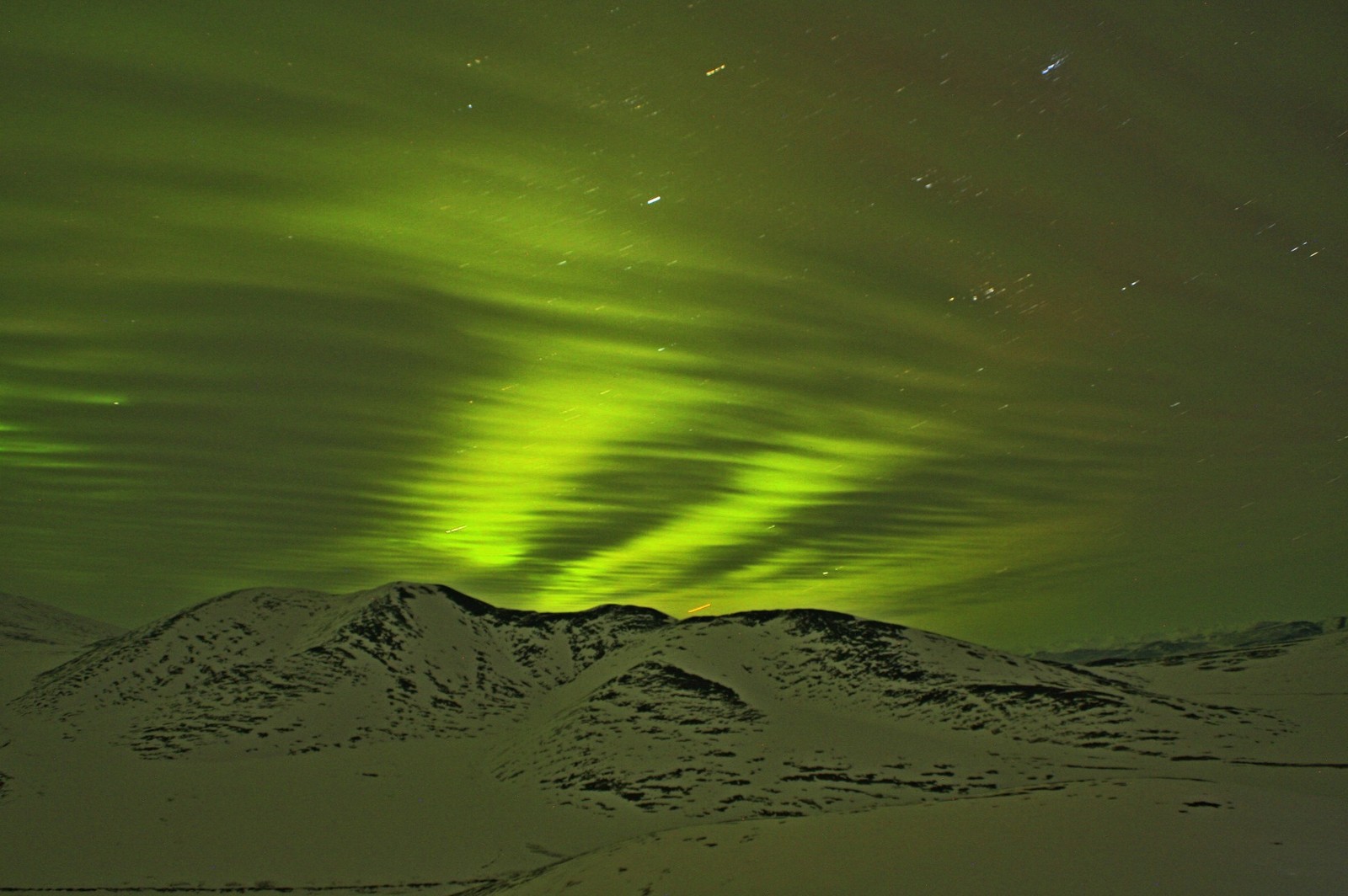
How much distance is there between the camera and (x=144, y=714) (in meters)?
74.1

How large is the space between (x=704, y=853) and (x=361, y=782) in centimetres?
4160

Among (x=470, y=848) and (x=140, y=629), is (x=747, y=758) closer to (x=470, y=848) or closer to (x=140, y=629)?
(x=470, y=848)

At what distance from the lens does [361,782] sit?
180 feet

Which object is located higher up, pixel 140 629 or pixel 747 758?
pixel 140 629

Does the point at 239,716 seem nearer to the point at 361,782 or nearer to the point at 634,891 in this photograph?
the point at 361,782

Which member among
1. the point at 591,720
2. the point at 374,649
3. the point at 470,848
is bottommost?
the point at 470,848

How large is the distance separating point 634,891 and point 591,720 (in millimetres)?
43029

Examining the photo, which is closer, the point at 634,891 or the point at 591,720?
the point at 634,891

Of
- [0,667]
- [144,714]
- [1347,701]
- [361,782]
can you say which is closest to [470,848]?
[361,782]

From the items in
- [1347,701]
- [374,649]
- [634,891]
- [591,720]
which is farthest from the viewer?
[374,649]

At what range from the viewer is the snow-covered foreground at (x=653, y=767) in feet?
66.5

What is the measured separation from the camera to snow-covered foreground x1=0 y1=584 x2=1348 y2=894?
2027 cm

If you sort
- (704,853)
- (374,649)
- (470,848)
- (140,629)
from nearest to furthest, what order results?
(704,853)
(470,848)
(374,649)
(140,629)

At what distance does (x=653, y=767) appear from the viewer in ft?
161
